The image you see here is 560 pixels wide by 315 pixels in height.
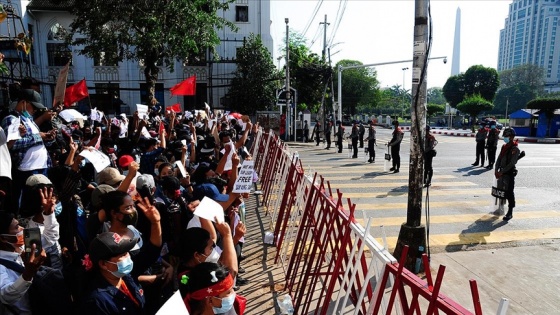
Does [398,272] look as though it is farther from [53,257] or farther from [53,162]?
[53,162]

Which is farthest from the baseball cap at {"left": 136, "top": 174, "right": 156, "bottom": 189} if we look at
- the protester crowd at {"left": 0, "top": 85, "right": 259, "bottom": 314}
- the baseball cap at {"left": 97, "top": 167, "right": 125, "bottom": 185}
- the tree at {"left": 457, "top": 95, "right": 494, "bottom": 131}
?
the tree at {"left": 457, "top": 95, "right": 494, "bottom": 131}

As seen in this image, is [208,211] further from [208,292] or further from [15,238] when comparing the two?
[15,238]

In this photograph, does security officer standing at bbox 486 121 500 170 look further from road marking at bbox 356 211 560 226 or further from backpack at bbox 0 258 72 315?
backpack at bbox 0 258 72 315

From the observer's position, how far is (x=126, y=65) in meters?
31.4

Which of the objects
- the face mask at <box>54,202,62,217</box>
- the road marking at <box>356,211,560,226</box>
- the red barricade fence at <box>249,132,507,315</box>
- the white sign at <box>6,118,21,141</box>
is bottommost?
the road marking at <box>356,211,560,226</box>

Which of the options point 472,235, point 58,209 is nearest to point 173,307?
point 58,209

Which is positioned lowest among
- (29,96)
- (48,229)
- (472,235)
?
(472,235)

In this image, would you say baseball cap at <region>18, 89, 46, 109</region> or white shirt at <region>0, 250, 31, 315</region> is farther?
baseball cap at <region>18, 89, 46, 109</region>

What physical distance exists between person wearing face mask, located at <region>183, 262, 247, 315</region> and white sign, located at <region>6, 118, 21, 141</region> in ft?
10.4

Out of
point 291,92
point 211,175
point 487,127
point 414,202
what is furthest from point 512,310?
point 291,92

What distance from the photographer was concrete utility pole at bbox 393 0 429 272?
517 centimetres

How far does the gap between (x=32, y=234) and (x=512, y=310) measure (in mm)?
4900

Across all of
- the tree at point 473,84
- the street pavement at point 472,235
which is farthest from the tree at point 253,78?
the tree at point 473,84

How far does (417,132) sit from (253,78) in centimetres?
2414
